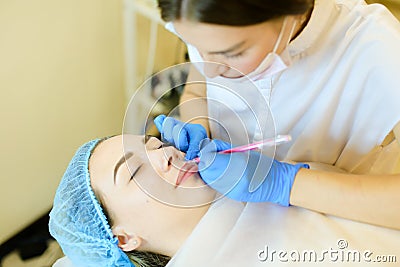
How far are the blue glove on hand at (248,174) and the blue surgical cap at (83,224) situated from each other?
0.29 metres

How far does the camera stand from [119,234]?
3.60 ft

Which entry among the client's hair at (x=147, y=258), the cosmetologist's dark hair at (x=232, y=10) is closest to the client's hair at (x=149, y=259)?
the client's hair at (x=147, y=258)

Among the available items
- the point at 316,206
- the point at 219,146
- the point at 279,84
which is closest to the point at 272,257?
the point at 316,206

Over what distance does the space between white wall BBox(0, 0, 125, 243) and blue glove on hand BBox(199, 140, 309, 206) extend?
85cm

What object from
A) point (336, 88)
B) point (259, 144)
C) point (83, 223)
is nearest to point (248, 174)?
point (259, 144)

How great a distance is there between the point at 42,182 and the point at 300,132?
120cm

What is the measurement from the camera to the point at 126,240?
1104 millimetres

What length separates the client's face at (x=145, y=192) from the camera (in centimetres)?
108

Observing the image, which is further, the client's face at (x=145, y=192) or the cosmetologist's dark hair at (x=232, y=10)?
the client's face at (x=145, y=192)

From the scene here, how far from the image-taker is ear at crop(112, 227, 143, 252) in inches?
43.0

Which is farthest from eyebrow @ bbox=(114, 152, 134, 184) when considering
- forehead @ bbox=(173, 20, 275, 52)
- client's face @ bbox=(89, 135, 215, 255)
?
forehead @ bbox=(173, 20, 275, 52)

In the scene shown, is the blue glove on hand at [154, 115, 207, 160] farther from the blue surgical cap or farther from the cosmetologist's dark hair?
the cosmetologist's dark hair

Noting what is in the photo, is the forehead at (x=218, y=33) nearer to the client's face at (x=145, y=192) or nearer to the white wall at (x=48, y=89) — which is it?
the client's face at (x=145, y=192)

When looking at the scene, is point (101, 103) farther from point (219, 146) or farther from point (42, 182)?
point (219, 146)
